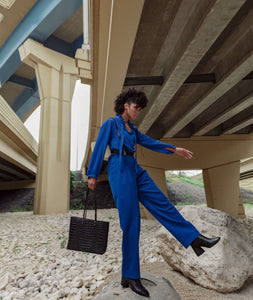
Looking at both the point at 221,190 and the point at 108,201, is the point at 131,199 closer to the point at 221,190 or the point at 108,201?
the point at 221,190

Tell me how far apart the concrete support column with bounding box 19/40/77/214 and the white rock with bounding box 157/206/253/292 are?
750cm

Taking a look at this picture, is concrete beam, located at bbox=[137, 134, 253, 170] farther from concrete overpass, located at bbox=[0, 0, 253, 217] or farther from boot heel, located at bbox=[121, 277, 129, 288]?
boot heel, located at bbox=[121, 277, 129, 288]

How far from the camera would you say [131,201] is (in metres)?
A: 1.74

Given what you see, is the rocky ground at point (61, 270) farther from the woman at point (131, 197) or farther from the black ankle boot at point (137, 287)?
the woman at point (131, 197)

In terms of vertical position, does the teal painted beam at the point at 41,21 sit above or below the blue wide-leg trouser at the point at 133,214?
above

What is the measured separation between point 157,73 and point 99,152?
3057mm

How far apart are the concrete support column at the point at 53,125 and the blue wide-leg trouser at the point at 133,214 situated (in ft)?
26.2

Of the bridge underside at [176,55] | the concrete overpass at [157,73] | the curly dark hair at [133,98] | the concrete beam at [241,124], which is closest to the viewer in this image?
the curly dark hair at [133,98]

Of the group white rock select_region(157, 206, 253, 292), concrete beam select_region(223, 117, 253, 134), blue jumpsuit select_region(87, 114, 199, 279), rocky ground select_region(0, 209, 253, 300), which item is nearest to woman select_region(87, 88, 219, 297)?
blue jumpsuit select_region(87, 114, 199, 279)

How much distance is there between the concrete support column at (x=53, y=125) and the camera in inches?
357

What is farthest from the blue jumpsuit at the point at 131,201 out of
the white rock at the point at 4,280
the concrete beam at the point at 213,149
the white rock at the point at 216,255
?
the concrete beam at the point at 213,149

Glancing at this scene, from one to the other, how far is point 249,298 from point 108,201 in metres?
13.5

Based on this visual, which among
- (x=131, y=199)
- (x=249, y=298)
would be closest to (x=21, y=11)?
(x=131, y=199)

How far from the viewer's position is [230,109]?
201 inches
